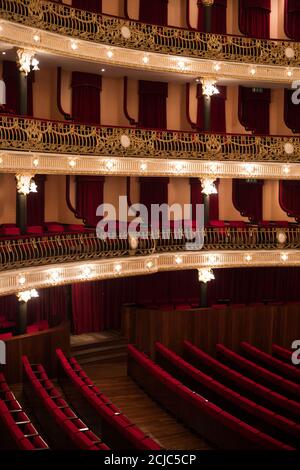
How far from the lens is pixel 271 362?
17344 millimetres

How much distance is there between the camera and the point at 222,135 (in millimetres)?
19266

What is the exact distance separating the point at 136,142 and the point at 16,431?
9400mm

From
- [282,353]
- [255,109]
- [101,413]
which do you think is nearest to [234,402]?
[101,413]

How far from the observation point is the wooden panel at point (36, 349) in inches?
601

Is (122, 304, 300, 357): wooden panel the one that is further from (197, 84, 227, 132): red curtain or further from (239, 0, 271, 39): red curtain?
(239, 0, 271, 39): red curtain

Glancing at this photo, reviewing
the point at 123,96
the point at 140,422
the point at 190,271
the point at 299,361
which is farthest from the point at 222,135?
the point at 140,422

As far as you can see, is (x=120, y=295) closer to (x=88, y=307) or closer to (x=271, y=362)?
(x=88, y=307)

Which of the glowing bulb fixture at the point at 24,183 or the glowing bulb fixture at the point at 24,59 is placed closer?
the glowing bulb fixture at the point at 24,183

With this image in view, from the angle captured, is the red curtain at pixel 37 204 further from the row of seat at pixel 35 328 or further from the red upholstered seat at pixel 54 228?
the row of seat at pixel 35 328

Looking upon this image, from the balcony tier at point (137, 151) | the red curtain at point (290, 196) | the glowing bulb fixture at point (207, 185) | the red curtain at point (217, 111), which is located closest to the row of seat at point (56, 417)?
the balcony tier at point (137, 151)

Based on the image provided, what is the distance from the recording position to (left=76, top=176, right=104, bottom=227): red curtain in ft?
64.4

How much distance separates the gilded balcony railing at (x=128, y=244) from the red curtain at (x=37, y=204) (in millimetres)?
2768
